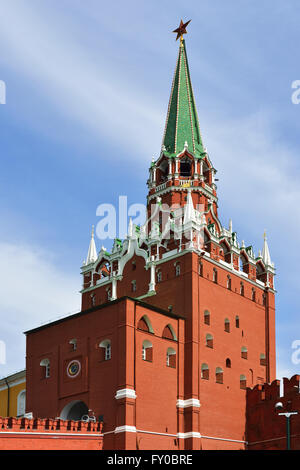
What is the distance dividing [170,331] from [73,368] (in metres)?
7.55

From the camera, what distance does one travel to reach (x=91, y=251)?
69.6 m

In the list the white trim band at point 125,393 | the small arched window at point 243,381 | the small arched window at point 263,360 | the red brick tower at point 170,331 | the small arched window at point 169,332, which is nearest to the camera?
the white trim band at point 125,393

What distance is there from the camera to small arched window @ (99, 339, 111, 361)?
55.8 m

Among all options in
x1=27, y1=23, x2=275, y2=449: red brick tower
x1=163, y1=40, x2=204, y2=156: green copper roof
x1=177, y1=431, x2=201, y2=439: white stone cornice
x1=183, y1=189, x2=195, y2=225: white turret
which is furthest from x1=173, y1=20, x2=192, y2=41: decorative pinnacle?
x1=177, y1=431, x2=201, y2=439: white stone cornice

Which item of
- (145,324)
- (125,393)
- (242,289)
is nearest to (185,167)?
(242,289)

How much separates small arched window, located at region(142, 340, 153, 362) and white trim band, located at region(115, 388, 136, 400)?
3.31 metres

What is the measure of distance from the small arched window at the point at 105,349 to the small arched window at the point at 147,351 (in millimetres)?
2419

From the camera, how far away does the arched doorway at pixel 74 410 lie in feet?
188

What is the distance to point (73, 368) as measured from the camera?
57844 mm

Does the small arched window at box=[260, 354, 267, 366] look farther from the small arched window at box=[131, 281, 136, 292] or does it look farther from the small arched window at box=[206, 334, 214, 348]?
the small arched window at box=[131, 281, 136, 292]

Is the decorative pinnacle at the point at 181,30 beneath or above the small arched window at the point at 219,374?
above

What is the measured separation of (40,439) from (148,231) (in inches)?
874

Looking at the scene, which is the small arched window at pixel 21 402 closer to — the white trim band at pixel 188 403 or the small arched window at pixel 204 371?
the small arched window at pixel 204 371

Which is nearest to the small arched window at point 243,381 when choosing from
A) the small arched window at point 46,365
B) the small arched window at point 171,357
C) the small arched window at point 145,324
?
the small arched window at point 171,357
